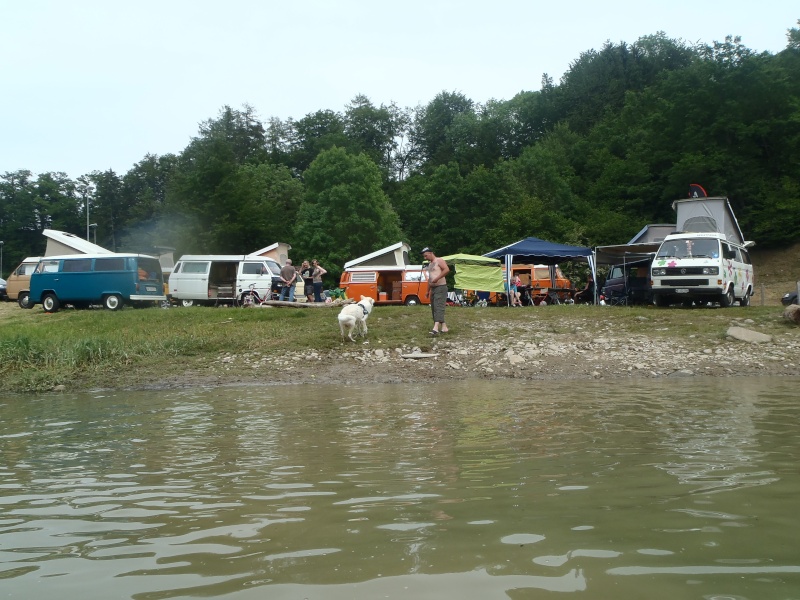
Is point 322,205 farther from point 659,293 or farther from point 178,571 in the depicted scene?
point 178,571

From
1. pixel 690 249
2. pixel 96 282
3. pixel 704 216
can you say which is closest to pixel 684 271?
pixel 690 249

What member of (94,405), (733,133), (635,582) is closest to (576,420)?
(635,582)

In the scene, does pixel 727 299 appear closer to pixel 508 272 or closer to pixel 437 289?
pixel 508 272

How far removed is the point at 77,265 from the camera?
25.3m

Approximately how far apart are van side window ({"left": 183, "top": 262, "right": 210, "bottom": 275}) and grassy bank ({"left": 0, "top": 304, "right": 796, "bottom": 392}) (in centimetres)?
736

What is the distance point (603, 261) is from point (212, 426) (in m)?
19.8

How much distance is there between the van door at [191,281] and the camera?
88.5 ft

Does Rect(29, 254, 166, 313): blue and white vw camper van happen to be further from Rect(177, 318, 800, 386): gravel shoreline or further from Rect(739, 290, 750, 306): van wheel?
Rect(739, 290, 750, 306): van wheel

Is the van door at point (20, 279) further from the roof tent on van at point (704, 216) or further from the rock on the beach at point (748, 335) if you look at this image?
the rock on the beach at point (748, 335)

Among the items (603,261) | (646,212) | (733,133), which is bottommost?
(603,261)

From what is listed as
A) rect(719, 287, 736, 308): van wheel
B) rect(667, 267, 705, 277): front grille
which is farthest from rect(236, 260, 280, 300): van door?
rect(719, 287, 736, 308): van wheel

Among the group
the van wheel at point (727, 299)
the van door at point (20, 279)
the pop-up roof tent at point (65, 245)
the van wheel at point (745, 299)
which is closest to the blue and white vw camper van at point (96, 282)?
the pop-up roof tent at point (65, 245)

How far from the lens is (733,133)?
44.7 metres

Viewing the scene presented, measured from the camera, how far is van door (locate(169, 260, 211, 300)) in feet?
88.5
